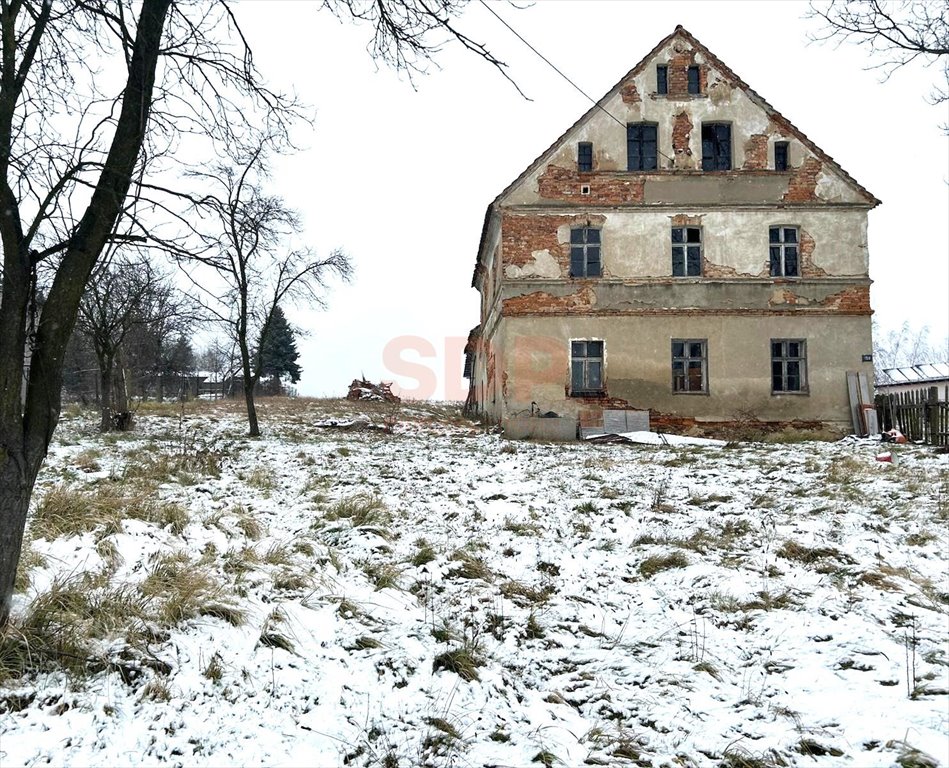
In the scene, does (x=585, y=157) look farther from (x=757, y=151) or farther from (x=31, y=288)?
(x=31, y=288)

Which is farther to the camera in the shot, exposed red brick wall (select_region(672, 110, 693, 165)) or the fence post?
exposed red brick wall (select_region(672, 110, 693, 165))

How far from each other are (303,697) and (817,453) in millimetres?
11849

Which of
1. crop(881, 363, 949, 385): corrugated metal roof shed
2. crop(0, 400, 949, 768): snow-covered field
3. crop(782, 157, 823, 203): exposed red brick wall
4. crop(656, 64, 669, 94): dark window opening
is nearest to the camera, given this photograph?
crop(0, 400, 949, 768): snow-covered field

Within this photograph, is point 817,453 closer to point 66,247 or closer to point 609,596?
point 609,596

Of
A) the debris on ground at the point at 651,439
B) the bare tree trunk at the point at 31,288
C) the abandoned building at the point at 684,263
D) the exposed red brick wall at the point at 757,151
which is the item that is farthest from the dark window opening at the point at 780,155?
the bare tree trunk at the point at 31,288

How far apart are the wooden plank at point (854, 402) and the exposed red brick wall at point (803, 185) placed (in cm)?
494

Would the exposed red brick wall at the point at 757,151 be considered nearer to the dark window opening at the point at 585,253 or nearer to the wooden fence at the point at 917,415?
the dark window opening at the point at 585,253

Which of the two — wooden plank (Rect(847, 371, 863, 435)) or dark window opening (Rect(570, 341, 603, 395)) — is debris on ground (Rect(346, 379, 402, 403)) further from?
wooden plank (Rect(847, 371, 863, 435))

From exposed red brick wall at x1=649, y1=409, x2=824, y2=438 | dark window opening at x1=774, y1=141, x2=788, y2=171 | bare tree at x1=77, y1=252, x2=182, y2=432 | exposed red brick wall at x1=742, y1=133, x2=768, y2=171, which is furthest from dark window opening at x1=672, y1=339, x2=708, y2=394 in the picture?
bare tree at x1=77, y1=252, x2=182, y2=432

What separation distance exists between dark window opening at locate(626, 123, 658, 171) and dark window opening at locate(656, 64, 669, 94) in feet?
3.58

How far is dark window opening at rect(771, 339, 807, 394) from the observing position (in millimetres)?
17719

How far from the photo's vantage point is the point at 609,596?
5.33 metres

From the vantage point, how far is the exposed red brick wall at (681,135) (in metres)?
17.9

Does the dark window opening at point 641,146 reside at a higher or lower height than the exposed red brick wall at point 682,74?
lower
